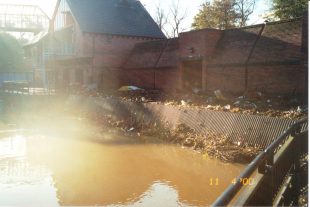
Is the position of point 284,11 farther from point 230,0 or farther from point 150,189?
point 150,189

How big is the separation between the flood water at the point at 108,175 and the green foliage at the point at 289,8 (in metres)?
18.7

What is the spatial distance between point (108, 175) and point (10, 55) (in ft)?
153

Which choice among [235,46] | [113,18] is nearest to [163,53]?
[235,46]

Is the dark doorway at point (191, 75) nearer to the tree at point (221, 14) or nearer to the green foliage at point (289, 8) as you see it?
the green foliage at point (289, 8)

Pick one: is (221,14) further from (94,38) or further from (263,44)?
(263,44)

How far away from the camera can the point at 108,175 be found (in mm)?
10211

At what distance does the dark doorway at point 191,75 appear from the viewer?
22641 millimetres

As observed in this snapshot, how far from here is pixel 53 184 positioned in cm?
932

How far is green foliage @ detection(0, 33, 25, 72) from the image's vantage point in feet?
157

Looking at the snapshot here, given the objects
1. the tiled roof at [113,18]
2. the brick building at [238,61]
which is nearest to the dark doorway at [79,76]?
the tiled roof at [113,18]

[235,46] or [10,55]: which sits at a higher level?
[10,55]

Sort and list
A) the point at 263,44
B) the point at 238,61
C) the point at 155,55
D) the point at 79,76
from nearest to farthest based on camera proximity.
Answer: the point at 263,44 → the point at 238,61 → the point at 155,55 → the point at 79,76

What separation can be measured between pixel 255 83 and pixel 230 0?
86.4 ft

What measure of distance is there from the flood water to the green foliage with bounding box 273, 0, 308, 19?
61.5ft
